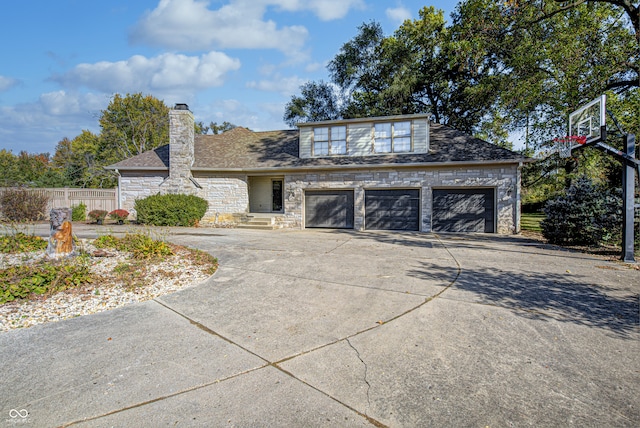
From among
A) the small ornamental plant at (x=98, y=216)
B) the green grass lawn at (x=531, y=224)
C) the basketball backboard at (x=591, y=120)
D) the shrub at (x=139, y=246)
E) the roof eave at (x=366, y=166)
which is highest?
the basketball backboard at (x=591, y=120)

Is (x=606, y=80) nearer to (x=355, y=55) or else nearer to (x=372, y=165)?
(x=372, y=165)

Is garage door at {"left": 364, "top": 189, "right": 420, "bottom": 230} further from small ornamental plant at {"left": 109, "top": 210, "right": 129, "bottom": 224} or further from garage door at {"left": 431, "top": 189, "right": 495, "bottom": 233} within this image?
small ornamental plant at {"left": 109, "top": 210, "right": 129, "bottom": 224}

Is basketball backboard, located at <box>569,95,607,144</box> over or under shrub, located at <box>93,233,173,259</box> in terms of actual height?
over

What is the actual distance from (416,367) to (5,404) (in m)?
3.32

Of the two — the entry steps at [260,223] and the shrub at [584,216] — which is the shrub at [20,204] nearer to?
the entry steps at [260,223]

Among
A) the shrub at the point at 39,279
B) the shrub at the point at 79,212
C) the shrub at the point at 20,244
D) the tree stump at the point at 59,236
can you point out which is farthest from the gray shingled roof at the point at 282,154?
the shrub at the point at 39,279

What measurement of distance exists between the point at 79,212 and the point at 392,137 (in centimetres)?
1688

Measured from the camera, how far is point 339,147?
1557 centimetres

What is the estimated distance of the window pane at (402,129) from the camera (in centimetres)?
1463

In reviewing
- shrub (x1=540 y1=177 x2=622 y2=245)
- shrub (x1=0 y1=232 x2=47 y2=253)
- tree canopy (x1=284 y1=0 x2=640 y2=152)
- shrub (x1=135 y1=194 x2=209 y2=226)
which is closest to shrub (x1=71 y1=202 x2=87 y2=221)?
shrub (x1=135 y1=194 x2=209 y2=226)

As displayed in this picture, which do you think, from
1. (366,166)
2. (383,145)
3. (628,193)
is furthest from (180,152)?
(628,193)

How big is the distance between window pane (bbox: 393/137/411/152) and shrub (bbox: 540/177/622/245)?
6.01 metres

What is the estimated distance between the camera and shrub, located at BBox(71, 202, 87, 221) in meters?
17.1

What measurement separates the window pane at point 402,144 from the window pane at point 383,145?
0.27 m
